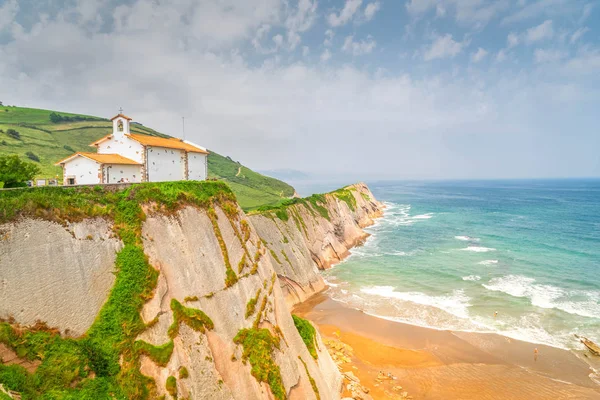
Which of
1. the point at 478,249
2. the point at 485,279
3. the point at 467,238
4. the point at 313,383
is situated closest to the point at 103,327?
the point at 313,383

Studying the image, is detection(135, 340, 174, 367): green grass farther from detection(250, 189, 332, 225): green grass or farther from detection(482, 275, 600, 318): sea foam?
detection(482, 275, 600, 318): sea foam

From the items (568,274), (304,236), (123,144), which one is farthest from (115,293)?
(568,274)

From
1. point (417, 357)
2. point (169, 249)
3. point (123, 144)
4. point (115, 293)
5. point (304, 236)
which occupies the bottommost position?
point (417, 357)

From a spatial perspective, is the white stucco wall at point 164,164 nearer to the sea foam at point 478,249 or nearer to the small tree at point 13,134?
the sea foam at point 478,249

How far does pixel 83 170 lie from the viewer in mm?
23625

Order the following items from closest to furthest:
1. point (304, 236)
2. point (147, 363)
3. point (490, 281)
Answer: point (147, 363) < point (490, 281) < point (304, 236)

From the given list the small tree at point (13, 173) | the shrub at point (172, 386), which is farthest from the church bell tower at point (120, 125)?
the shrub at point (172, 386)

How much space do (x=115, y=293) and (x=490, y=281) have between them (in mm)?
44762

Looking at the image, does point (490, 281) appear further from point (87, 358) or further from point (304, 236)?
point (87, 358)

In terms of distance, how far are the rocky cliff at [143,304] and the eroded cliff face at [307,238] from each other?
572 inches

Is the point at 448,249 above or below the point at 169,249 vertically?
below

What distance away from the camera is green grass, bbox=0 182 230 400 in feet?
38.7

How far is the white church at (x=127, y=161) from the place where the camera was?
23.6 m

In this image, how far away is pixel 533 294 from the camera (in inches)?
1535
